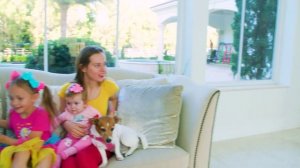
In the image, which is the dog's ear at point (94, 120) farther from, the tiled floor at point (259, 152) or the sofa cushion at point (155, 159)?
the tiled floor at point (259, 152)

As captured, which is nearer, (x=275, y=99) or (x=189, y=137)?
(x=189, y=137)

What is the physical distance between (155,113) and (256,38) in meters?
2.32

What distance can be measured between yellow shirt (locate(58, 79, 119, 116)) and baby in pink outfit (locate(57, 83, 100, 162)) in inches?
2.0

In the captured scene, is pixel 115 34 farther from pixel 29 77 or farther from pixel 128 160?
pixel 128 160

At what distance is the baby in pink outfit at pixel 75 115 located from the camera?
5.23ft

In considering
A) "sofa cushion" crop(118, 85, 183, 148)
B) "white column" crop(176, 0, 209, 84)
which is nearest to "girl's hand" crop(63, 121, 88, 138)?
"sofa cushion" crop(118, 85, 183, 148)

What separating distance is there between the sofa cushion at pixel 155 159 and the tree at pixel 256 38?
2059 millimetres

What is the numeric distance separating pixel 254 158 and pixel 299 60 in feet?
5.38

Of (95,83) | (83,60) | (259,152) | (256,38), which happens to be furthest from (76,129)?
(256,38)

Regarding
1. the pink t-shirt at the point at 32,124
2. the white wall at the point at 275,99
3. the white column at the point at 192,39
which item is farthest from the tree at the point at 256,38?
the pink t-shirt at the point at 32,124

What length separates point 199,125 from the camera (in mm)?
1766

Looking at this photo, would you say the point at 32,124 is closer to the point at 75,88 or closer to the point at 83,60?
the point at 75,88

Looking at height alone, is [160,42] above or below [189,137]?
above

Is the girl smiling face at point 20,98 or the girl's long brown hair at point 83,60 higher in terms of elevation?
the girl's long brown hair at point 83,60
